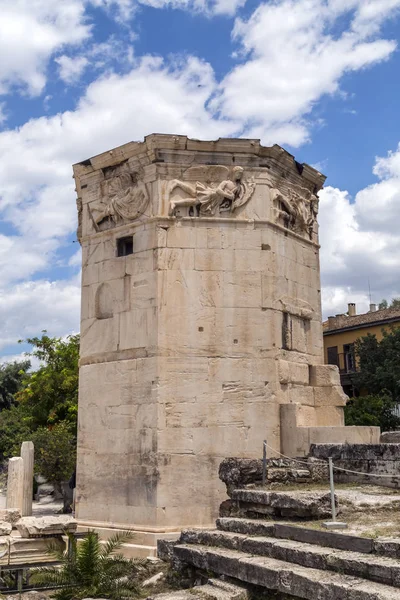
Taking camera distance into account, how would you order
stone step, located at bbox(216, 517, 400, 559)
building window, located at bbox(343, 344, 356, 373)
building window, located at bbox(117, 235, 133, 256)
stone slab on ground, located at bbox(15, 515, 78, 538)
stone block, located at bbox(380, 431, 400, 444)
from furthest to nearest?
1. building window, located at bbox(343, 344, 356, 373)
2. building window, located at bbox(117, 235, 133, 256)
3. stone slab on ground, located at bbox(15, 515, 78, 538)
4. stone block, located at bbox(380, 431, 400, 444)
5. stone step, located at bbox(216, 517, 400, 559)

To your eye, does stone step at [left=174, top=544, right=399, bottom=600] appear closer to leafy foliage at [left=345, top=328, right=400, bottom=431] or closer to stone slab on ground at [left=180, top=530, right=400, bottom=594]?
stone slab on ground at [left=180, top=530, right=400, bottom=594]

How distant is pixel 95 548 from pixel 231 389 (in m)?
3.80

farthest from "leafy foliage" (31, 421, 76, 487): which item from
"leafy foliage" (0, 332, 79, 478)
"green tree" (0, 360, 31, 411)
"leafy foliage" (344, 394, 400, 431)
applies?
"green tree" (0, 360, 31, 411)

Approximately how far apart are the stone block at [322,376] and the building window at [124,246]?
13.2 ft

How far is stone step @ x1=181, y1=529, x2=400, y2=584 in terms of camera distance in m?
4.99

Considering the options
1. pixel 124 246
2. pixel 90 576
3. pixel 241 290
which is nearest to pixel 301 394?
pixel 241 290

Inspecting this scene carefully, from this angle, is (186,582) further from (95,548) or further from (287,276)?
(287,276)

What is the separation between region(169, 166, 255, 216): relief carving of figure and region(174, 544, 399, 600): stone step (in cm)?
618

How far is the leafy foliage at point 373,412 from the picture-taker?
2610 cm

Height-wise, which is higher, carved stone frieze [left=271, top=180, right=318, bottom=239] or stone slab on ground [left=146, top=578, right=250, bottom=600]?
carved stone frieze [left=271, top=180, right=318, bottom=239]

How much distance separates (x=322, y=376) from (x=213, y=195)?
12.8 ft

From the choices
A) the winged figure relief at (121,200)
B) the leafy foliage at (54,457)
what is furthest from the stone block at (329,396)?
the leafy foliage at (54,457)

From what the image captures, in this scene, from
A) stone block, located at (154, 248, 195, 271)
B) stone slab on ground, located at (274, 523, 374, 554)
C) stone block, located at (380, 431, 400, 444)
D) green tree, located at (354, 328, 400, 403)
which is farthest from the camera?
green tree, located at (354, 328, 400, 403)

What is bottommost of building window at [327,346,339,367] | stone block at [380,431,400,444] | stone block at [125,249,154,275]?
stone block at [380,431,400,444]
